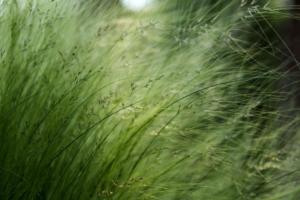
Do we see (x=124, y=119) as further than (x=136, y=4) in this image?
No

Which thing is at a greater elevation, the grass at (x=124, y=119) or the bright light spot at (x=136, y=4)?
the bright light spot at (x=136, y=4)

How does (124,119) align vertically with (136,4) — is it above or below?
below

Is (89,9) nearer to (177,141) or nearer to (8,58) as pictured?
(8,58)

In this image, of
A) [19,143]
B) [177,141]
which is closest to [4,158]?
[19,143]

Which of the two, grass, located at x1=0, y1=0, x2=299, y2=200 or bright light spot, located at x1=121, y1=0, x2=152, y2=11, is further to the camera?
bright light spot, located at x1=121, y1=0, x2=152, y2=11

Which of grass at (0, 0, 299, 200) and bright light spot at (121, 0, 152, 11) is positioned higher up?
bright light spot at (121, 0, 152, 11)
